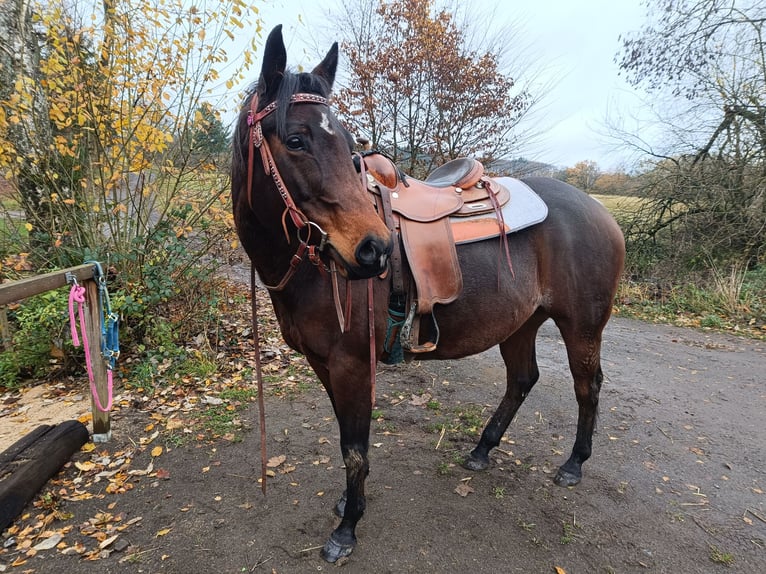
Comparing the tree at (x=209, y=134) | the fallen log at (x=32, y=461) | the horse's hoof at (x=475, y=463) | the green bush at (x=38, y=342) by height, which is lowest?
the horse's hoof at (x=475, y=463)

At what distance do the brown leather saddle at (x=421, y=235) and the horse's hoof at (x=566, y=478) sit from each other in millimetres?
1451

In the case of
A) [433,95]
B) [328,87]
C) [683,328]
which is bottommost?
[683,328]

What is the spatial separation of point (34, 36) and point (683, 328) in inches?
382

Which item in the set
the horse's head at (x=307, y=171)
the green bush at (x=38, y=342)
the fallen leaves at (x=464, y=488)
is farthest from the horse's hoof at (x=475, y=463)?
the green bush at (x=38, y=342)

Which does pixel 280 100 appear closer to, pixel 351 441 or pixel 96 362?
pixel 351 441

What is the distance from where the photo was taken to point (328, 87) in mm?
1699

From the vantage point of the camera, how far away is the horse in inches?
58.7

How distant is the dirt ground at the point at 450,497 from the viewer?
2.07 m

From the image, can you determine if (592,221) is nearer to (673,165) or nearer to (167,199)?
(167,199)

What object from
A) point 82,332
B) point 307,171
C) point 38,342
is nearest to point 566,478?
point 307,171

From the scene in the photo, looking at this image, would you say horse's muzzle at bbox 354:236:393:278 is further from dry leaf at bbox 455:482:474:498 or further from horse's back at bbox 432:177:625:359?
dry leaf at bbox 455:482:474:498

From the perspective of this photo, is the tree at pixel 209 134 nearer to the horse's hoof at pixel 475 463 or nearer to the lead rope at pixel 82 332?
the lead rope at pixel 82 332

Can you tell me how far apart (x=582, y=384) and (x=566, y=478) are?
641 mm

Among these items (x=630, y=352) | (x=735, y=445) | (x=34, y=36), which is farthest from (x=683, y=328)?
(x=34, y=36)
